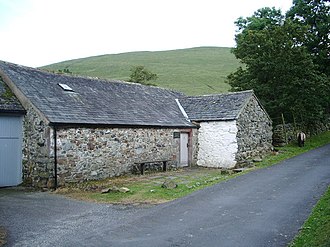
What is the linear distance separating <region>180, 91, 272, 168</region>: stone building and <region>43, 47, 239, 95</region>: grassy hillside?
2460cm

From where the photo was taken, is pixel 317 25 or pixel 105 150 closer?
pixel 105 150

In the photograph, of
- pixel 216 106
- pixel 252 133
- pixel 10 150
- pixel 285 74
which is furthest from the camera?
pixel 285 74

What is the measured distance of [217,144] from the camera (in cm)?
1972

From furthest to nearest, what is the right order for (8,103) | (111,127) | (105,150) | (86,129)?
(111,127)
(105,150)
(86,129)
(8,103)

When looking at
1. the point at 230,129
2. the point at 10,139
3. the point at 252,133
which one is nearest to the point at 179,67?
the point at 252,133

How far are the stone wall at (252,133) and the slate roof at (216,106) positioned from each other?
1.40 ft

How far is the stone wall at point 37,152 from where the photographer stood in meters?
13.3

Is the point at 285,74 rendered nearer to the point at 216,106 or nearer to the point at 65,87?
the point at 216,106

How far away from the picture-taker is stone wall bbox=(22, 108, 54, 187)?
1331 cm

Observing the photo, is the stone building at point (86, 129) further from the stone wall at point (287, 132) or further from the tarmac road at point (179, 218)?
the stone wall at point (287, 132)

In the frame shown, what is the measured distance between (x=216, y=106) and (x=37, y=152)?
11375 mm

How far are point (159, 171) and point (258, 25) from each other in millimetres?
20302

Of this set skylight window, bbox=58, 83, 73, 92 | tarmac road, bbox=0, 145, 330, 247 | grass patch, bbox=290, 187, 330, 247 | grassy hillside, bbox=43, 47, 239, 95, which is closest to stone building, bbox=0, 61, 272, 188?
skylight window, bbox=58, 83, 73, 92

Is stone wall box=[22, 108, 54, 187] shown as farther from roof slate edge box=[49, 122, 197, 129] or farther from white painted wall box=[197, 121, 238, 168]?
white painted wall box=[197, 121, 238, 168]
